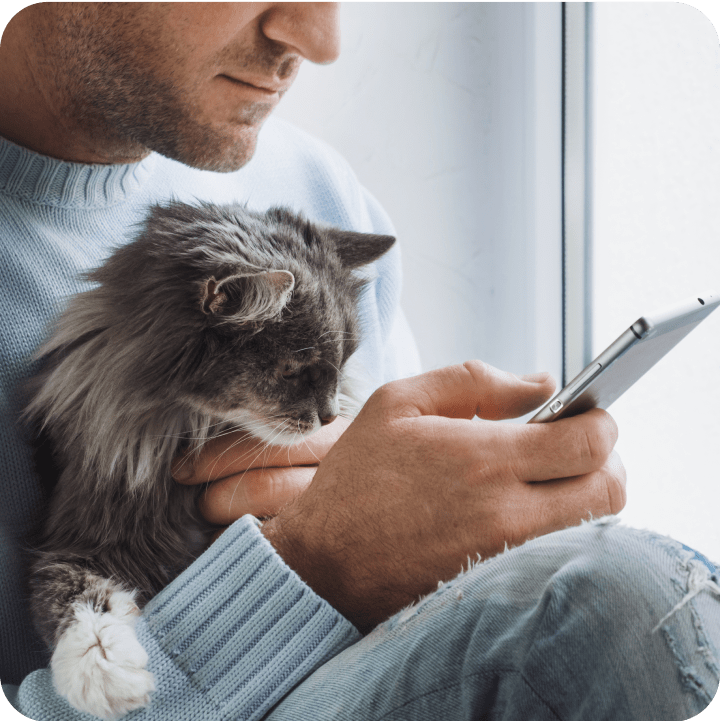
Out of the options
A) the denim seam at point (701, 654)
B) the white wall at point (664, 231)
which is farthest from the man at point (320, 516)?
the white wall at point (664, 231)

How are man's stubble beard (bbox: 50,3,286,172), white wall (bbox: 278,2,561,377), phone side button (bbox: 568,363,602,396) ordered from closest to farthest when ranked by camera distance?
phone side button (bbox: 568,363,602,396)
man's stubble beard (bbox: 50,3,286,172)
white wall (bbox: 278,2,561,377)

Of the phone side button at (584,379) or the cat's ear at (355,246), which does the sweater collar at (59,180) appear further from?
the phone side button at (584,379)

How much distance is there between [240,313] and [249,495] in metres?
0.32

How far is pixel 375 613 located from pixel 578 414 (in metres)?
0.44

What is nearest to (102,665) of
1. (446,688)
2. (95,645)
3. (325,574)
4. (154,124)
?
(95,645)

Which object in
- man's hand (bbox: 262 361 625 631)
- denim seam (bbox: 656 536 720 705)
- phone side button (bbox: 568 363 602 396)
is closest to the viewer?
denim seam (bbox: 656 536 720 705)

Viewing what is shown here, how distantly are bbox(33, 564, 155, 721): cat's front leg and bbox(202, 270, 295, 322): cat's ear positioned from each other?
0.47 meters

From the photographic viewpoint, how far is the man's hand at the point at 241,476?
1051mm

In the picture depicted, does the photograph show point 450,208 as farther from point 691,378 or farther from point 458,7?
point 691,378

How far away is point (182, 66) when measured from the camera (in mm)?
1084

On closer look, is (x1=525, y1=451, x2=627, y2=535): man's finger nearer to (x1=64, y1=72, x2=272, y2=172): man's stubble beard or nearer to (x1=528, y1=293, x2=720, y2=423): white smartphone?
(x1=528, y1=293, x2=720, y2=423): white smartphone

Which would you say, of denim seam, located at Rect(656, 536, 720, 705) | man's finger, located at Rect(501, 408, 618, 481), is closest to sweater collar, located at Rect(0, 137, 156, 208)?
man's finger, located at Rect(501, 408, 618, 481)

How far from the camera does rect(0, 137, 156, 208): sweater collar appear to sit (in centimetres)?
109

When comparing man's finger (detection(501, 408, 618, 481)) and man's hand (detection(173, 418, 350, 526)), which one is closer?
man's finger (detection(501, 408, 618, 481))
